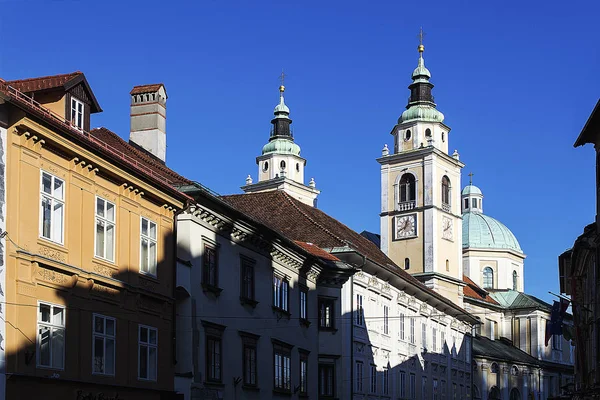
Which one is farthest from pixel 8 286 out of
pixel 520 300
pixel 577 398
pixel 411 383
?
pixel 520 300

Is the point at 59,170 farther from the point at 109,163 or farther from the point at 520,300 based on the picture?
the point at 520,300

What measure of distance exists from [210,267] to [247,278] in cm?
348

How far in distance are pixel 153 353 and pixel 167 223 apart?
3.88m

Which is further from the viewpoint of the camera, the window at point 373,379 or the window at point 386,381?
the window at point 386,381

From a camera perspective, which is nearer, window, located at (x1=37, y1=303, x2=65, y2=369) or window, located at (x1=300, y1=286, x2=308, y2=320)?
window, located at (x1=37, y1=303, x2=65, y2=369)

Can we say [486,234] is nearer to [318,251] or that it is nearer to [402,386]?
[402,386]

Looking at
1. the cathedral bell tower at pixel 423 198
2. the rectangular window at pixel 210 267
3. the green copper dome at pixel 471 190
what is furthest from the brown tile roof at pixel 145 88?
the green copper dome at pixel 471 190

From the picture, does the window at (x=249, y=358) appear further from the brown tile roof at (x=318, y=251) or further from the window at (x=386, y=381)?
the window at (x=386, y=381)

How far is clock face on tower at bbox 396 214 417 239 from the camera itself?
94.8 m

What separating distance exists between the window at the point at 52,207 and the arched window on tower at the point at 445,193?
238ft

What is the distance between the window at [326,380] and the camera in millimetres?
46906

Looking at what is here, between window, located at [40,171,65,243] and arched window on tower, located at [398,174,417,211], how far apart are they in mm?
71412

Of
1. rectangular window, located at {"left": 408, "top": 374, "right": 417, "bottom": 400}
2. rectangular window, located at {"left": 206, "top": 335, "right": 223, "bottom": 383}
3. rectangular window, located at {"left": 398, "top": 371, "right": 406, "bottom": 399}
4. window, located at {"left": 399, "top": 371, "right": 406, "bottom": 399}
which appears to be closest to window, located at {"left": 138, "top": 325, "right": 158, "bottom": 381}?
rectangular window, located at {"left": 206, "top": 335, "right": 223, "bottom": 383}

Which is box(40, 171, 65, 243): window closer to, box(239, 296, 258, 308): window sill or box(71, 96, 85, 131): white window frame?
box(71, 96, 85, 131): white window frame
